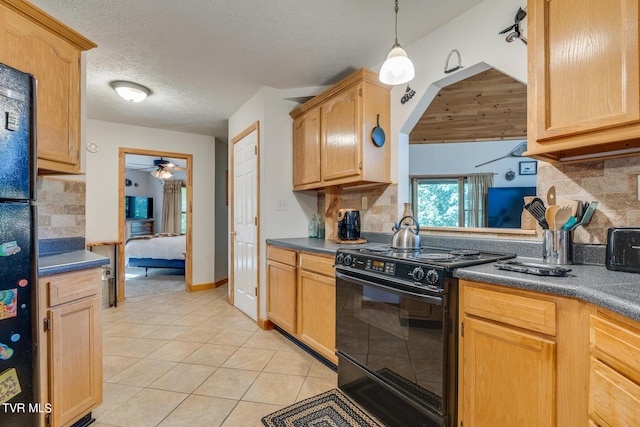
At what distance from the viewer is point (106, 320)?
3.30 m

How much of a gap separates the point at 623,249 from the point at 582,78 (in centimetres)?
74

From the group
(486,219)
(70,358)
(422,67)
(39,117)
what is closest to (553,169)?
(422,67)

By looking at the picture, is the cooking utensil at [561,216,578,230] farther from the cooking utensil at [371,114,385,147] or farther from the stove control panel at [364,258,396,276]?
the cooking utensil at [371,114,385,147]

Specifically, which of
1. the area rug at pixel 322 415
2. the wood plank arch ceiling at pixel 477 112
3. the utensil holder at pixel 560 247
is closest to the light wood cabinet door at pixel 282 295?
the area rug at pixel 322 415

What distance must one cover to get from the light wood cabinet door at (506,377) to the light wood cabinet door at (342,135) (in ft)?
4.82

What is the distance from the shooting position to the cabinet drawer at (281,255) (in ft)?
8.48

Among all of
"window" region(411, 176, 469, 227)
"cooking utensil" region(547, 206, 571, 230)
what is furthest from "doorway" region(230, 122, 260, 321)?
"window" region(411, 176, 469, 227)

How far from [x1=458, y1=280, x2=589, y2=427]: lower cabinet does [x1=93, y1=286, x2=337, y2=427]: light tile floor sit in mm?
1043

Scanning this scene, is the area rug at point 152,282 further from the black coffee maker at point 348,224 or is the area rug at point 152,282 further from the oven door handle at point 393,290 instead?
the oven door handle at point 393,290

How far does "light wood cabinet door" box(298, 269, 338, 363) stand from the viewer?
7.06 ft

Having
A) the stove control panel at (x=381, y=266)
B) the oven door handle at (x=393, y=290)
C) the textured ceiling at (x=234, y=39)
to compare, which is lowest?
the oven door handle at (x=393, y=290)

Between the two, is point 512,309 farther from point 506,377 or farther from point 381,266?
point 381,266

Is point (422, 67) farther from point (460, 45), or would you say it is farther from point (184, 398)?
point (184, 398)

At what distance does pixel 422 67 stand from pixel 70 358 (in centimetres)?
279
